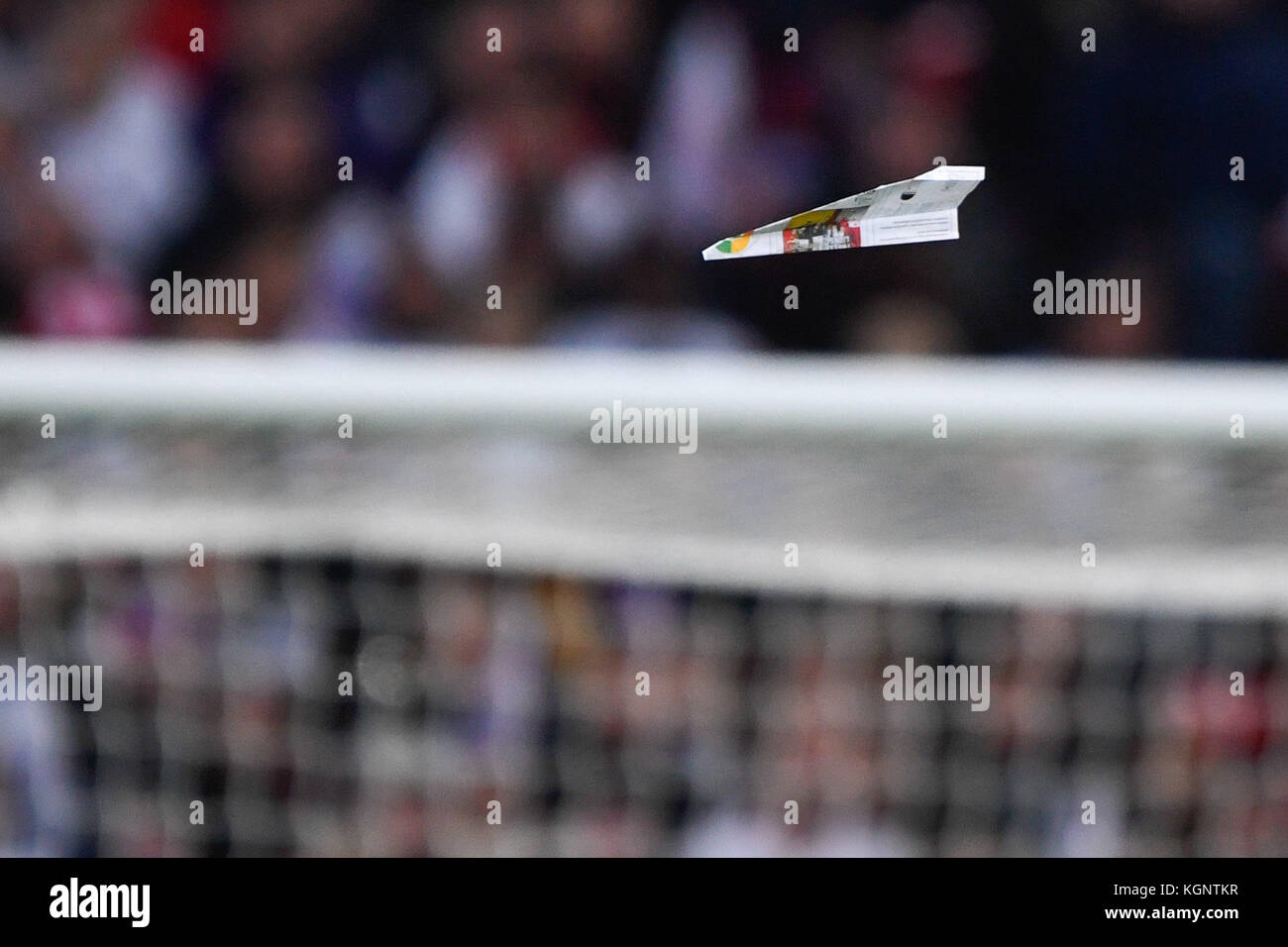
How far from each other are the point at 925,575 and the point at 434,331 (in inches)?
24.3

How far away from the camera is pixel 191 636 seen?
162cm

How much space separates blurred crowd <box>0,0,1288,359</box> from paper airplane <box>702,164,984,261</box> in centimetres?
11

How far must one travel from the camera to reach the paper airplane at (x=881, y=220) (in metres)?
1.39

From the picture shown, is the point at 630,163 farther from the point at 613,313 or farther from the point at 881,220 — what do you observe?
the point at 881,220

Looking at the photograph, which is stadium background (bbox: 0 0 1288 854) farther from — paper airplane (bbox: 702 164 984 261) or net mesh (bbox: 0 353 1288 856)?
paper airplane (bbox: 702 164 984 261)

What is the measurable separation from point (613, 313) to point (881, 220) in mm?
421

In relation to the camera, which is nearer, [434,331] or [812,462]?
[812,462]

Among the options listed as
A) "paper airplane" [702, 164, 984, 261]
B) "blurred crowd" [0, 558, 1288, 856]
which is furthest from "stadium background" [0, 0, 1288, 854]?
"paper airplane" [702, 164, 984, 261]

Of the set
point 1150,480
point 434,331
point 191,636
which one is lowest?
point 191,636
